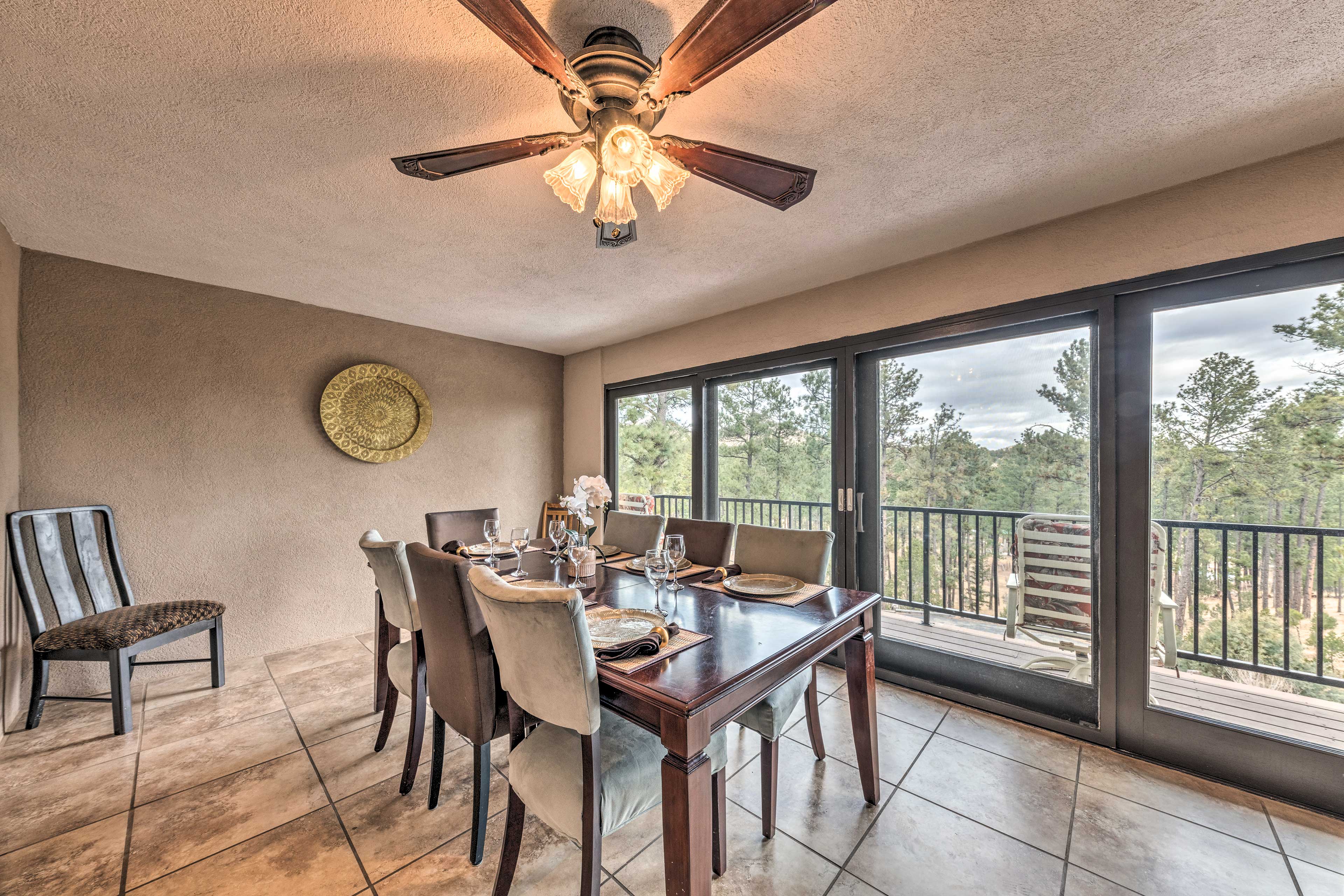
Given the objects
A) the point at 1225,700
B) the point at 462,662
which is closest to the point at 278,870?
the point at 462,662

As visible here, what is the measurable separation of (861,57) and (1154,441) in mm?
2053

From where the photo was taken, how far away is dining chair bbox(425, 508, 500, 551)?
3.05 metres

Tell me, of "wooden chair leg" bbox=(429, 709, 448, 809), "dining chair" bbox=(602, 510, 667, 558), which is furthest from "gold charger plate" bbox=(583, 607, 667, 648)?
"dining chair" bbox=(602, 510, 667, 558)

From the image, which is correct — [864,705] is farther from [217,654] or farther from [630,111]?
[217,654]

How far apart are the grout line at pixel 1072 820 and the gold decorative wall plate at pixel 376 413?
4224mm

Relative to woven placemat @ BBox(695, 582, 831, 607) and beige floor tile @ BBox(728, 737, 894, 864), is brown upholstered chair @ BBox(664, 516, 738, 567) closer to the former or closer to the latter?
woven placemat @ BBox(695, 582, 831, 607)

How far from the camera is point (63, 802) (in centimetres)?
188

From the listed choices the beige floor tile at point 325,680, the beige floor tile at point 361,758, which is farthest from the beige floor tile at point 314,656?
the beige floor tile at point 361,758

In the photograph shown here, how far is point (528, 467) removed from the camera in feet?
15.5

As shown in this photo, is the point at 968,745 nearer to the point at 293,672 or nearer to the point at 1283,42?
the point at 1283,42

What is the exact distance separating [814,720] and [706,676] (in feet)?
3.73

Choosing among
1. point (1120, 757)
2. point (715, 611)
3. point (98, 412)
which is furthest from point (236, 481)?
point (1120, 757)

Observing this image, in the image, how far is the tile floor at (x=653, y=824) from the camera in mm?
1521

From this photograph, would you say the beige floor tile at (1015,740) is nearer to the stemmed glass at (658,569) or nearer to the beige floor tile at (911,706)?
the beige floor tile at (911,706)
